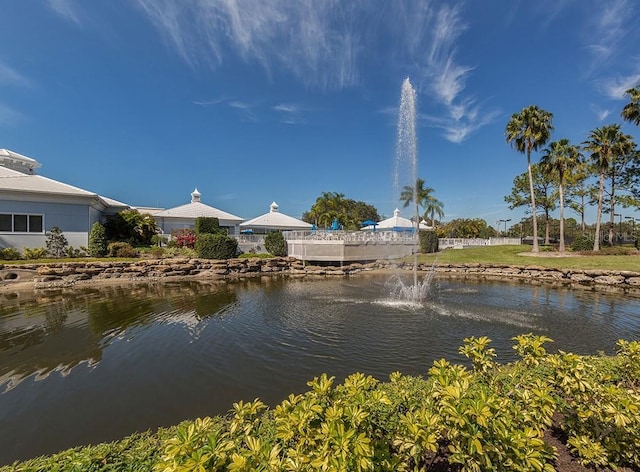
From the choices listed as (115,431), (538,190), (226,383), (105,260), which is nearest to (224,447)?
(115,431)

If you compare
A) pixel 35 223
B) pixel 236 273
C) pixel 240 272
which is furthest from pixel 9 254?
pixel 240 272

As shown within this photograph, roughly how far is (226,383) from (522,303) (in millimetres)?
11944

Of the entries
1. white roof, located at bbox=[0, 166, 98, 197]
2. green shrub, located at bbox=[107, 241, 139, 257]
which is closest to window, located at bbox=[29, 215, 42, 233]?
white roof, located at bbox=[0, 166, 98, 197]

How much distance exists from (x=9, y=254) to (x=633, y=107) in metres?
47.9

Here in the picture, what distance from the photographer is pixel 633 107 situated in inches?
1016

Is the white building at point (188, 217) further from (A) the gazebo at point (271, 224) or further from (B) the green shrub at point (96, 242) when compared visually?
(B) the green shrub at point (96, 242)

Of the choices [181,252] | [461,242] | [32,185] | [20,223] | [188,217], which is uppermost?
[32,185]

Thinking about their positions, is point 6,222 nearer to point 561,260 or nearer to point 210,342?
point 210,342

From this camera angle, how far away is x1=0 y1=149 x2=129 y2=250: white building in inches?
654

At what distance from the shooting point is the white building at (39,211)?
16609 millimetres

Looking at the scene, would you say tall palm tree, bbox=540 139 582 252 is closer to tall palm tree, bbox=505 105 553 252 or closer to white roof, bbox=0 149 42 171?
tall palm tree, bbox=505 105 553 252

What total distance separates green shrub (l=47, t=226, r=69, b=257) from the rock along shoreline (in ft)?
10.0

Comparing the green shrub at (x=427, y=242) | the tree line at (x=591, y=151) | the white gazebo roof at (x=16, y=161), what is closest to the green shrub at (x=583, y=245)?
the tree line at (x=591, y=151)

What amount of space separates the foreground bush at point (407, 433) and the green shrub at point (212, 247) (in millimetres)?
17850
